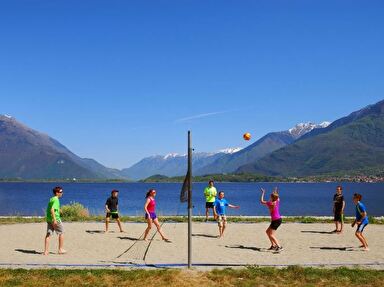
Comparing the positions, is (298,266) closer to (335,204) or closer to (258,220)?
(335,204)

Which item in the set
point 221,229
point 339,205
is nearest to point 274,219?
point 221,229

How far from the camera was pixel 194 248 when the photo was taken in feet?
49.4

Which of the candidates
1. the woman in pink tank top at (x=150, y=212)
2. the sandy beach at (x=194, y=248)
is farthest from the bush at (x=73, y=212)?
the woman in pink tank top at (x=150, y=212)

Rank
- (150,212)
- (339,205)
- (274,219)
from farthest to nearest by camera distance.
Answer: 1. (339,205)
2. (150,212)
3. (274,219)

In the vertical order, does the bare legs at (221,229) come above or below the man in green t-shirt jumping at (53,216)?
below

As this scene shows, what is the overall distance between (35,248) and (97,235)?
3.74 m

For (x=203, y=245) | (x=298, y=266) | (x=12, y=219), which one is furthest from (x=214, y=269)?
(x=12, y=219)

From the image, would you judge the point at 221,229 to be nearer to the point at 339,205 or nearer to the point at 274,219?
the point at 274,219

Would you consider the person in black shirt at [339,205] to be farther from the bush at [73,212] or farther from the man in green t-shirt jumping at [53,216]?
the bush at [73,212]

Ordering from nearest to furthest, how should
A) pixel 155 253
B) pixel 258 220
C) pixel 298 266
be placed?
pixel 298 266, pixel 155 253, pixel 258 220

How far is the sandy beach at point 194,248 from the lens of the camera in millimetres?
12391

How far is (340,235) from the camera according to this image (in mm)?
18703

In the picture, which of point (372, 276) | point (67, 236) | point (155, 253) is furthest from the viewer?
point (67, 236)

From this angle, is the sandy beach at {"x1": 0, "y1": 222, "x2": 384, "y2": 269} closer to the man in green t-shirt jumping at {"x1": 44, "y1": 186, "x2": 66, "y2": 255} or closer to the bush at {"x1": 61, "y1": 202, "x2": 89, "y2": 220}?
the man in green t-shirt jumping at {"x1": 44, "y1": 186, "x2": 66, "y2": 255}
